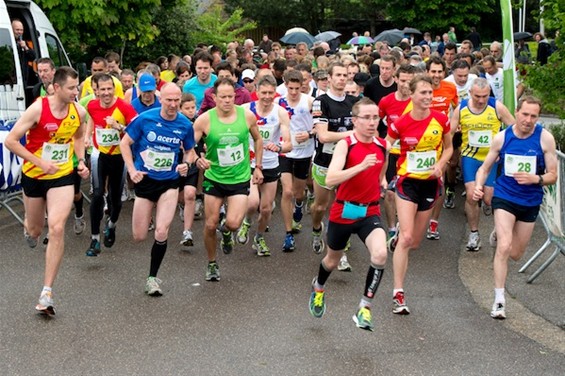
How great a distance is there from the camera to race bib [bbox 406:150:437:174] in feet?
28.6

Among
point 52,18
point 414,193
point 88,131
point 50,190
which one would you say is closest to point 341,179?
point 414,193

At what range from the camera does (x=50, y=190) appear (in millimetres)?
8430

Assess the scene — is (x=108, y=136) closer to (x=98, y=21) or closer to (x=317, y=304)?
(x=317, y=304)

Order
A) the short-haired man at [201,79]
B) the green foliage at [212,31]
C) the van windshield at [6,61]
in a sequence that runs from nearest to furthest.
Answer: the short-haired man at [201,79]
the van windshield at [6,61]
the green foliage at [212,31]

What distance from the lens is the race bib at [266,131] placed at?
1019cm

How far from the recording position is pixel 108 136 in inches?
414

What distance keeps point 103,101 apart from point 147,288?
2.72m

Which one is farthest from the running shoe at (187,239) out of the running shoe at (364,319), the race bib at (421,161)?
the running shoe at (364,319)

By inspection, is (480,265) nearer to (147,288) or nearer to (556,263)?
(556,263)

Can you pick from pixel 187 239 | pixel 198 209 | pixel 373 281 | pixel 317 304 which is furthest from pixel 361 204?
pixel 198 209

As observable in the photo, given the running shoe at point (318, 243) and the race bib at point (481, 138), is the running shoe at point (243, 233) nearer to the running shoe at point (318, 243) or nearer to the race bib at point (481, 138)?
the running shoe at point (318, 243)

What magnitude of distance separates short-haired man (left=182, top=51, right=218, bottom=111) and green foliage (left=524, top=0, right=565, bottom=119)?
4.04 meters

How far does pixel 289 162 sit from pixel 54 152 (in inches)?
120

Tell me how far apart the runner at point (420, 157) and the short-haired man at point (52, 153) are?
2818mm
